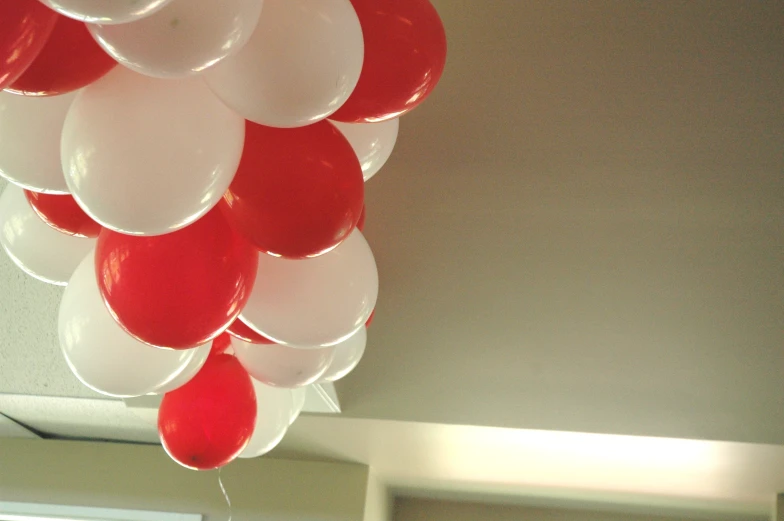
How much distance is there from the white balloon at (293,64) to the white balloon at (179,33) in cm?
8

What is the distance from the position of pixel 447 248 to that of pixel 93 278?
1.11 m

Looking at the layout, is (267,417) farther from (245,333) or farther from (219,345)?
(245,333)

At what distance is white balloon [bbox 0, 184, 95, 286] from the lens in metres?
1.30

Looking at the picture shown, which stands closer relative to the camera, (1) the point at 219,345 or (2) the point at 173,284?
(2) the point at 173,284

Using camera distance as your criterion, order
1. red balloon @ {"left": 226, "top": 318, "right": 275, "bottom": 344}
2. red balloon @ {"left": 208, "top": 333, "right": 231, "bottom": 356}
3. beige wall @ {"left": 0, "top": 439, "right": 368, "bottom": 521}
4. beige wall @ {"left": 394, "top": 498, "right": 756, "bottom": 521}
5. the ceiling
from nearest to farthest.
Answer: red balloon @ {"left": 226, "top": 318, "right": 275, "bottom": 344}
red balloon @ {"left": 208, "top": 333, "right": 231, "bottom": 356}
the ceiling
beige wall @ {"left": 0, "top": 439, "right": 368, "bottom": 521}
beige wall @ {"left": 394, "top": 498, "right": 756, "bottom": 521}

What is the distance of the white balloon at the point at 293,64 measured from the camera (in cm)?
86

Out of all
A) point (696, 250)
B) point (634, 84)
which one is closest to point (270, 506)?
point (696, 250)

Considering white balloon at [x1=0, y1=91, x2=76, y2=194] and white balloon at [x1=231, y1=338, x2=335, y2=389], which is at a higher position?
white balloon at [x1=0, y1=91, x2=76, y2=194]

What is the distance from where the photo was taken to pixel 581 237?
6.70 ft

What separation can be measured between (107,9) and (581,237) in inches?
60.5

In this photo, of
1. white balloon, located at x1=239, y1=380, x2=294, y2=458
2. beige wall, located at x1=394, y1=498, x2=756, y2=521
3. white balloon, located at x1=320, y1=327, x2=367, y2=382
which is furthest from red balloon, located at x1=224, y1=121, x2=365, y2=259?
beige wall, located at x1=394, y1=498, x2=756, y2=521

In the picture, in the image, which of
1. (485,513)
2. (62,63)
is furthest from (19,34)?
(485,513)

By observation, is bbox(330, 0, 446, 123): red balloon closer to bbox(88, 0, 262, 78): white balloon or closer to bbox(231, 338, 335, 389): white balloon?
bbox(88, 0, 262, 78): white balloon

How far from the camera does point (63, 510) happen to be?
11.1 feet
